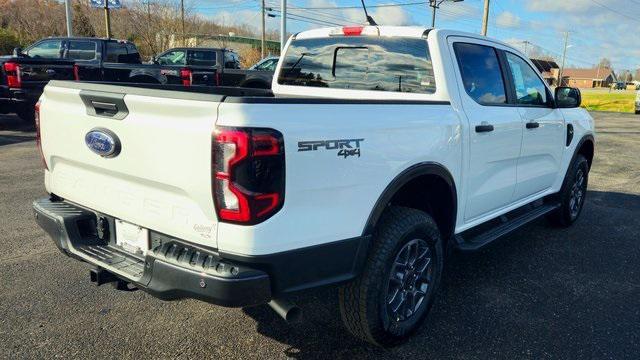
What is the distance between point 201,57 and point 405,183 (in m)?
14.4

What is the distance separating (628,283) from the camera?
4102mm

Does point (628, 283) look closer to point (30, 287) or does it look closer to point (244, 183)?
point (244, 183)

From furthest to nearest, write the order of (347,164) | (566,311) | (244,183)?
(566,311), (347,164), (244,183)

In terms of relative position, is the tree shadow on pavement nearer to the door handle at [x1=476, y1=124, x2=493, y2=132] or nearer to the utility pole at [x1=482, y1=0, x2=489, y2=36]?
the door handle at [x1=476, y1=124, x2=493, y2=132]

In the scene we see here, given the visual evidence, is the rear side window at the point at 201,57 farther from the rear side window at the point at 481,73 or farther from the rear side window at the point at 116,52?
the rear side window at the point at 481,73

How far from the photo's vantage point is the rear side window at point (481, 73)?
3598 millimetres

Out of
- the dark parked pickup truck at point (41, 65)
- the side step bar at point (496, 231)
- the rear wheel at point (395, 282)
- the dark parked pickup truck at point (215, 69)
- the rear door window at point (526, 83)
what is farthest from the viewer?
the dark parked pickup truck at point (215, 69)

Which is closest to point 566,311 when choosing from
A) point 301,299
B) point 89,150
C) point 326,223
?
point 301,299

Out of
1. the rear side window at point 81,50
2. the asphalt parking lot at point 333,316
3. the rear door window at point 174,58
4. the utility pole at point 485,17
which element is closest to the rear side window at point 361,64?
the asphalt parking lot at point 333,316

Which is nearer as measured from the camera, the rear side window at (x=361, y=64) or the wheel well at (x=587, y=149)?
the rear side window at (x=361, y=64)

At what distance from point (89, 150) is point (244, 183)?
1101 millimetres

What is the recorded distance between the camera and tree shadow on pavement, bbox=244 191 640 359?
3012mm

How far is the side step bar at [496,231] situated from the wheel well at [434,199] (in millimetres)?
213

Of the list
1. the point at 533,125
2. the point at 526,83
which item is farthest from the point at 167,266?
the point at 526,83
